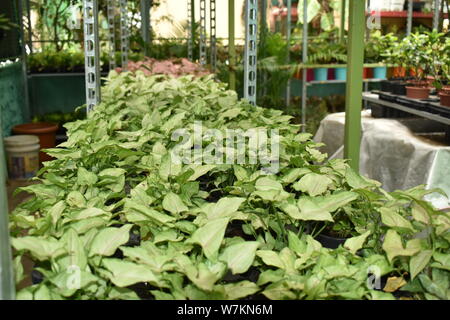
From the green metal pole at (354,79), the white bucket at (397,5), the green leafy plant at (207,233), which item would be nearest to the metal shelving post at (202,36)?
the green metal pole at (354,79)

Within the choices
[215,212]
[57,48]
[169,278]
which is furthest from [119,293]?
[57,48]

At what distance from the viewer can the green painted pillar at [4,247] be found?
0.71 m

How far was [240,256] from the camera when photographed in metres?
0.97

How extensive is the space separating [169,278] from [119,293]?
0.08 metres

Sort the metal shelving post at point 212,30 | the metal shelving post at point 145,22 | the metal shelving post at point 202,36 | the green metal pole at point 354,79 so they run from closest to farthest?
Result: 1. the green metal pole at point 354,79
2. the metal shelving post at point 212,30
3. the metal shelving post at point 202,36
4. the metal shelving post at point 145,22

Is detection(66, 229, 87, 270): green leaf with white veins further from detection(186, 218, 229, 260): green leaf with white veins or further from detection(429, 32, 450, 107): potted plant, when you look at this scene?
detection(429, 32, 450, 107): potted plant

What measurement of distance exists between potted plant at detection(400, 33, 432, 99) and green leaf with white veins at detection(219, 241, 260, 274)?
3.19 m

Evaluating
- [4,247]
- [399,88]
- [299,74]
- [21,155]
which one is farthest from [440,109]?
[21,155]

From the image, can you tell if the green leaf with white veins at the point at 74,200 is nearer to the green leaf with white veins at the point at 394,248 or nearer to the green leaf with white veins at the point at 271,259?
the green leaf with white veins at the point at 271,259

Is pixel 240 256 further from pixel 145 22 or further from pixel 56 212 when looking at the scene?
pixel 145 22

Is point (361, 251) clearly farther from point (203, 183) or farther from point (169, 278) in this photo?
point (203, 183)

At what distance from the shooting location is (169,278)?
91 cm

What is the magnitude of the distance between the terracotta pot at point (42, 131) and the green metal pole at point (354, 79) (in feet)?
13.2

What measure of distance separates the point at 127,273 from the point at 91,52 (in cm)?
185
